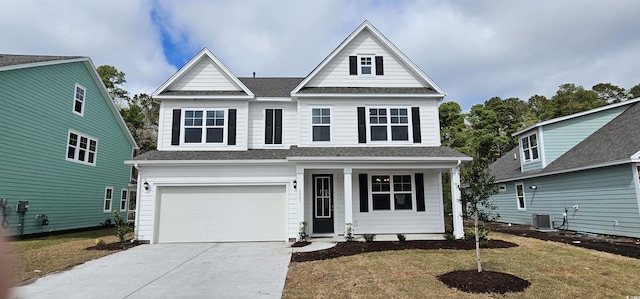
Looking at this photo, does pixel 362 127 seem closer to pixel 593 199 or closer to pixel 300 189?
pixel 300 189

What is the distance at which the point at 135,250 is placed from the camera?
408 inches

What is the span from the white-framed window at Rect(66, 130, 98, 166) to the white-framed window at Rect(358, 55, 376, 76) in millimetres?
13481

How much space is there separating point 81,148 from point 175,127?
6.99m

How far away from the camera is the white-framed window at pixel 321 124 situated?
13.0m

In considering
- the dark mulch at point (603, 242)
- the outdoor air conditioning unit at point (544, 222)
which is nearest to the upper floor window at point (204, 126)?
the dark mulch at point (603, 242)

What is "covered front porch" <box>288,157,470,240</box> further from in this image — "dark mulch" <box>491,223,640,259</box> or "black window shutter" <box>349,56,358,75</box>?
"black window shutter" <box>349,56,358,75</box>

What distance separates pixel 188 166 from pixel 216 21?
216 inches

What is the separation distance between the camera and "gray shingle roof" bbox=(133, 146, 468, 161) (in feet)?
38.4

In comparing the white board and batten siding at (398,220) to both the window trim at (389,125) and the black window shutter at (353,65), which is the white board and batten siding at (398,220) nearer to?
the window trim at (389,125)

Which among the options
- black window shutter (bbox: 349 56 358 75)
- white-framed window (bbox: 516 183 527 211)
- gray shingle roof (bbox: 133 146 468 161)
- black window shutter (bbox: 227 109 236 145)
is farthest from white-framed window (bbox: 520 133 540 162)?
black window shutter (bbox: 227 109 236 145)

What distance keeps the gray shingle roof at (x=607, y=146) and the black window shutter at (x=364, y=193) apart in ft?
26.6

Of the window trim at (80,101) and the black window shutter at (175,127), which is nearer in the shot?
the black window shutter at (175,127)

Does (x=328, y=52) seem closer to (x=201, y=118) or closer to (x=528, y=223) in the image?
(x=201, y=118)

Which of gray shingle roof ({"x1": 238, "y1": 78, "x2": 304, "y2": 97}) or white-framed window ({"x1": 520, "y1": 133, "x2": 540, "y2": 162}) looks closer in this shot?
gray shingle roof ({"x1": 238, "y1": 78, "x2": 304, "y2": 97})
